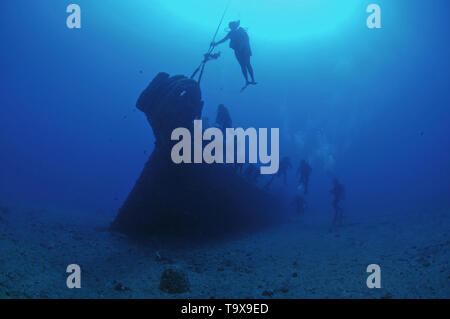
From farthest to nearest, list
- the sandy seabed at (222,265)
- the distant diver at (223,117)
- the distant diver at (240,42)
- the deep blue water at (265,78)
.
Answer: the deep blue water at (265,78)
the distant diver at (223,117)
the distant diver at (240,42)
the sandy seabed at (222,265)

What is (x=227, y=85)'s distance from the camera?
4970 inches

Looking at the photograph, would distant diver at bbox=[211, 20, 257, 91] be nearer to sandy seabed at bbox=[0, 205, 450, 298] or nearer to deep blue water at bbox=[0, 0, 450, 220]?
sandy seabed at bbox=[0, 205, 450, 298]

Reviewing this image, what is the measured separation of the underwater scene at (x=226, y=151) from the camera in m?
4.87

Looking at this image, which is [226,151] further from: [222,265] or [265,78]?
[265,78]

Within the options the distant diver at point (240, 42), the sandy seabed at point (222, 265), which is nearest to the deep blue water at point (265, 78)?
the sandy seabed at point (222, 265)

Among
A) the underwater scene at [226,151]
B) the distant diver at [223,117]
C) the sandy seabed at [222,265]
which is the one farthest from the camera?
the distant diver at [223,117]

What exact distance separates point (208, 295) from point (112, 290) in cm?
167

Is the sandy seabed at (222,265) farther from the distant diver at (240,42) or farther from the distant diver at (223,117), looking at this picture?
the distant diver at (223,117)

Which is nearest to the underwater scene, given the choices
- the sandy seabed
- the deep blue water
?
the sandy seabed

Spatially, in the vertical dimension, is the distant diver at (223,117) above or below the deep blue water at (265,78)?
below

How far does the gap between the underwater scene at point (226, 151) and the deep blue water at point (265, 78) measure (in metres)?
0.71

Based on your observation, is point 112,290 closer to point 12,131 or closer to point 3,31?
point 12,131

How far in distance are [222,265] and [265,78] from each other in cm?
10531
